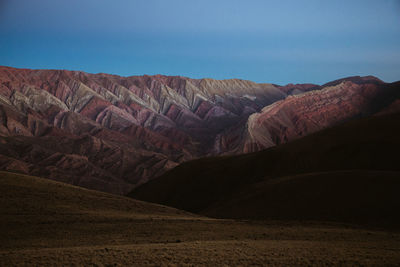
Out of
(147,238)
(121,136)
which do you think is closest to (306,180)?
(147,238)

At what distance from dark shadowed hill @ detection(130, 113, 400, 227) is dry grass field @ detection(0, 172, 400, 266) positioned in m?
8.68

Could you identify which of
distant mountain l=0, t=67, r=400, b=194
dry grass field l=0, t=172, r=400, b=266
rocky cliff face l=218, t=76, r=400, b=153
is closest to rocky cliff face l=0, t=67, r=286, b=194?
distant mountain l=0, t=67, r=400, b=194

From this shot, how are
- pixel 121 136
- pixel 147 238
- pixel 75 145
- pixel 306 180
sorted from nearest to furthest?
pixel 147 238 → pixel 306 180 → pixel 75 145 → pixel 121 136

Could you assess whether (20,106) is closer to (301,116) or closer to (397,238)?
(301,116)

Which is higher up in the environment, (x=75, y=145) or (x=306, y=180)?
(x=75, y=145)

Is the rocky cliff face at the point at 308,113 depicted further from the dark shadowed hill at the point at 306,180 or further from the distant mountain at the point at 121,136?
the dark shadowed hill at the point at 306,180

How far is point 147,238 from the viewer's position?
25.0 metres

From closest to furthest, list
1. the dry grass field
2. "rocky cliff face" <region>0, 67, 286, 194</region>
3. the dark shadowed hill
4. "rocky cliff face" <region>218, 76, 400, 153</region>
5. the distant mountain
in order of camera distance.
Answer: the dry grass field
the dark shadowed hill
"rocky cliff face" <region>0, 67, 286, 194</region>
the distant mountain
"rocky cliff face" <region>218, 76, 400, 153</region>

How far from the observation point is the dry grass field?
18422 millimetres

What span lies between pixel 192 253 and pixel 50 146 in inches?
5544

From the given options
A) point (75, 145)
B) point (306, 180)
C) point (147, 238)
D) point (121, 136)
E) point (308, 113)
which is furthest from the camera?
point (121, 136)

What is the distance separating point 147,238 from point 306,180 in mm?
27064

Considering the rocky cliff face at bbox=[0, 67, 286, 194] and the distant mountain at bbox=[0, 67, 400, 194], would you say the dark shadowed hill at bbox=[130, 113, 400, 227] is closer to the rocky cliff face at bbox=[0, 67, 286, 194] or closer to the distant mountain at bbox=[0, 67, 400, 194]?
the distant mountain at bbox=[0, 67, 400, 194]

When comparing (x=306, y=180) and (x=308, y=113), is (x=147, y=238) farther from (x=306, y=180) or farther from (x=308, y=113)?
(x=308, y=113)
